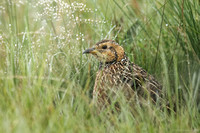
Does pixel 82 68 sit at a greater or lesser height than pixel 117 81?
greater

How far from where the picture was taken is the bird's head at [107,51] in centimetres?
374

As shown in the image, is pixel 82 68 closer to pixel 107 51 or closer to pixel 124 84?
pixel 107 51

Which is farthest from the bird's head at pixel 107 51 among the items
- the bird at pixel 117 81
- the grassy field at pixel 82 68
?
the grassy field at pixel 82 68

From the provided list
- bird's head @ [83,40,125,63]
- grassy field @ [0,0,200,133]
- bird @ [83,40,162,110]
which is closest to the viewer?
grassy field @ [0,0,200,133]

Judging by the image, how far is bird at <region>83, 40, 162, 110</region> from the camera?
11.2 ft

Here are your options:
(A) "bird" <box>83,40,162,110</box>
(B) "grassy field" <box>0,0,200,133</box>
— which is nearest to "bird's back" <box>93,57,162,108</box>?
(A) "bird" <box>83,40,162,110</box>

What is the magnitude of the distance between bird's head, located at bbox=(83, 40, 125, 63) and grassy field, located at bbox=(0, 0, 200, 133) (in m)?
0.19

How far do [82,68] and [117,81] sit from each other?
467 millimetres

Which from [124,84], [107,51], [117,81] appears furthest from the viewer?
[107,51]

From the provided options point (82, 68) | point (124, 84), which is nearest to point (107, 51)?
point (82, 68)

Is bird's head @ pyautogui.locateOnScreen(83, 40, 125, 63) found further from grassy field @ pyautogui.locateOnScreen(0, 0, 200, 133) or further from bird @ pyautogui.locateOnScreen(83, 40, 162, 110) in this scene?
grassy field @ pyautogui.locateOnScreen(0, 0, 200, 133)

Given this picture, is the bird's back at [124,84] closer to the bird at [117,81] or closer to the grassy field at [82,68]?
the bird at [117,81]

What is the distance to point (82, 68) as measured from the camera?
390 cm

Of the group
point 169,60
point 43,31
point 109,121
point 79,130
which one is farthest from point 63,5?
point 79,130
